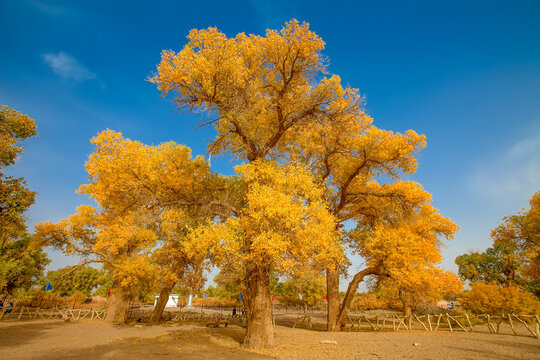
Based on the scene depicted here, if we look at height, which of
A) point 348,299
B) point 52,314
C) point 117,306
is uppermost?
point 348,299

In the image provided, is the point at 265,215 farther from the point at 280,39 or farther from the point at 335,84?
the point at 280,39

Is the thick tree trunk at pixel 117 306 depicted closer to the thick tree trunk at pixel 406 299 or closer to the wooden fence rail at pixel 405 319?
the wooden fence rail at pixel 405 319

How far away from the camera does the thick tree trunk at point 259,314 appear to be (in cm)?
954

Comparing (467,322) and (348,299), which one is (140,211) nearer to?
(348,299)

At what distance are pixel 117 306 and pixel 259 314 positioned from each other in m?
13.8

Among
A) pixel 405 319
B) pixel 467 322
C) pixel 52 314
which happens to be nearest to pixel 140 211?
pixel 52 314

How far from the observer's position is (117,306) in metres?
18.0

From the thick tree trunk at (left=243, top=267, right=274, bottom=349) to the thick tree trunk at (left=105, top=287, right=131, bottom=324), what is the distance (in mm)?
12159

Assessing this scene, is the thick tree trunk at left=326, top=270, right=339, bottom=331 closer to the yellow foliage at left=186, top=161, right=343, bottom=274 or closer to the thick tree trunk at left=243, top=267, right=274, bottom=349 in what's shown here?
the thick tree trunk at left=243, top=267, right=274, bottom=349

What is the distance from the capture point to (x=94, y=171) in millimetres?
14141

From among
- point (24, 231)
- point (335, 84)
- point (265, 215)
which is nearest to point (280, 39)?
point (335, 84)

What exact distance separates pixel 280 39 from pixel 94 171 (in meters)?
12.0

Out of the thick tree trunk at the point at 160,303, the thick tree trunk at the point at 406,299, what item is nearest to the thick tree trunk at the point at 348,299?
the thick tree trunk at the point at 406,299

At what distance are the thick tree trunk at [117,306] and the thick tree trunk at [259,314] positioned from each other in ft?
39.9
